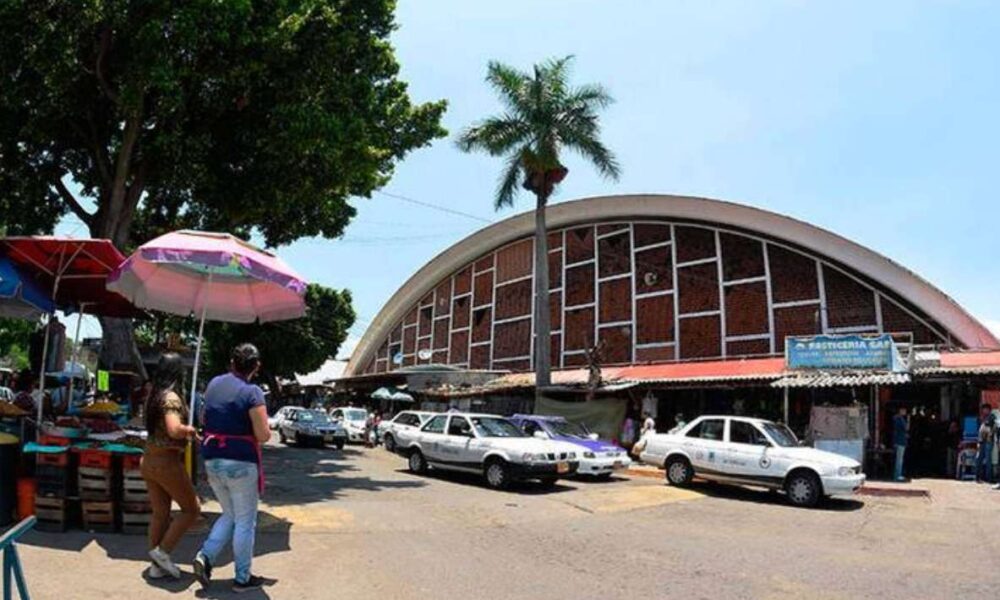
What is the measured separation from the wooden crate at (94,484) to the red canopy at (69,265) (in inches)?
112

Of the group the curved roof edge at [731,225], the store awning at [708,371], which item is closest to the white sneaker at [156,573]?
the store awning at [708,371]

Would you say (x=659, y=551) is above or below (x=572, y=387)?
below

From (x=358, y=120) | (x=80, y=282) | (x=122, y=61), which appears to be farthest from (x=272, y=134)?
(x=80, y=282)

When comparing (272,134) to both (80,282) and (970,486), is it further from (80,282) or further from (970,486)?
(970,486)

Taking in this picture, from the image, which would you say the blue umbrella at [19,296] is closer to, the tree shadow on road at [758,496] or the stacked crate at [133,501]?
the stacked crate at [133,501]

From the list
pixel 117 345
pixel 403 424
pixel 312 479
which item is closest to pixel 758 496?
pixel 403 424

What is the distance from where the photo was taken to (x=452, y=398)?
33062mm

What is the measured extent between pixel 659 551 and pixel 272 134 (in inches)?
383

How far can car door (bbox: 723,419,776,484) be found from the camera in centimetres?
1455

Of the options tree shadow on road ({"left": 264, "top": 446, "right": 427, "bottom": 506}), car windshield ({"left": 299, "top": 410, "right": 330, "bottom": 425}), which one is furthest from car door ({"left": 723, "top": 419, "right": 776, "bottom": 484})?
car windshield ({"left": 299, "top": 410, "right": 330, "bottom": 425})

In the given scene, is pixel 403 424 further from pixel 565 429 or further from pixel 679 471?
pixel 679 471

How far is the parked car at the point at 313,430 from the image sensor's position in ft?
83.6

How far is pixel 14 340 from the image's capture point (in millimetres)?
56281

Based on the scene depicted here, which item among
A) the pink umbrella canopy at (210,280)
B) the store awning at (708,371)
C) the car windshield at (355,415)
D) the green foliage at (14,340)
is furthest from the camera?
the green foliage at (14,340)
